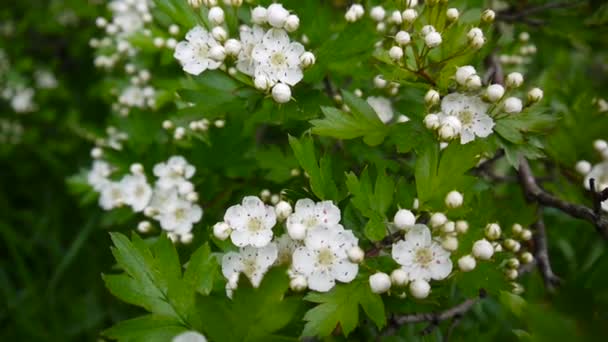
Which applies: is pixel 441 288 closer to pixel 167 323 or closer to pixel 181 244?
pixel 167 323

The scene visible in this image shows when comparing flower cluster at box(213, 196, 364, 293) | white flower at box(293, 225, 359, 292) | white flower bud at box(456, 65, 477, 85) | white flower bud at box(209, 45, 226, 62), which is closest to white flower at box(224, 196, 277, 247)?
flower cluster at box(213, 196, 364, 293)

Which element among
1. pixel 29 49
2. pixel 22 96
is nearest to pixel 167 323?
pixel 22 96

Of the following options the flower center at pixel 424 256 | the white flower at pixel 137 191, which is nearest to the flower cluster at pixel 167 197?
the white flower at pixel 137 191

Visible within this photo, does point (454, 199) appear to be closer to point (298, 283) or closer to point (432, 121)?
point (432, 121)

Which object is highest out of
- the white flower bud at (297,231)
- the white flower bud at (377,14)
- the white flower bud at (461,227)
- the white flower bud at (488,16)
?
the white flower bud at (488,16)

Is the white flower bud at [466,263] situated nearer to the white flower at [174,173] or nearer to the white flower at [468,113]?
the white flower at [468,113]

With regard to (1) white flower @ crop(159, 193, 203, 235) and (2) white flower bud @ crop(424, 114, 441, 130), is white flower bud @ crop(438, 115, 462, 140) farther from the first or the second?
(1) white flower @ crop(159, 193, 203, 235)

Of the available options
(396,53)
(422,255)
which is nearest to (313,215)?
(422,255)

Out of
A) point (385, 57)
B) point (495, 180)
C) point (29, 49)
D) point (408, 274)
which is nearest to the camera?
point (408, 274)
